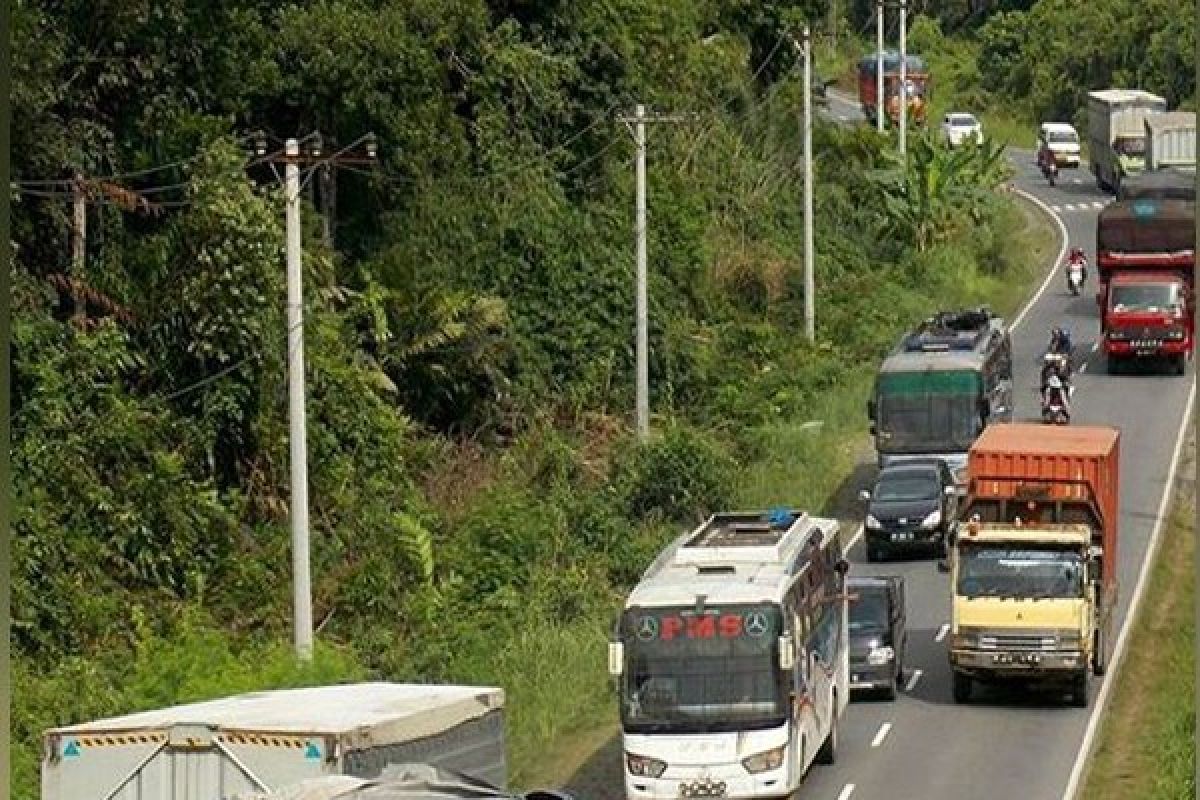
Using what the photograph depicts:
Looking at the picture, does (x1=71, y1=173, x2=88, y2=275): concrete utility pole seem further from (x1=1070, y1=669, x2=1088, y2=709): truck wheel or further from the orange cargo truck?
(x1=1070, y1=669, x2=1088, y2=709): truck wheel

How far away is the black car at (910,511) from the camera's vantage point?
4472cm

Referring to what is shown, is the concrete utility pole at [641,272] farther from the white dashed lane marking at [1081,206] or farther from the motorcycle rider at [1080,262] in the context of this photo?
the white dashed lane marking at [1081,206]

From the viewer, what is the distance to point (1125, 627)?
40469 mm

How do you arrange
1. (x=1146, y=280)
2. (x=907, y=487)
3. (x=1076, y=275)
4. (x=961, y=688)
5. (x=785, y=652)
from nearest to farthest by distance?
(x=785, y=652), (x=961, y=688), (x=907, y=487), (x=1146, y=280), (x=1076, y=275)

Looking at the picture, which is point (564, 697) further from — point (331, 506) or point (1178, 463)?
point (1178, 463)

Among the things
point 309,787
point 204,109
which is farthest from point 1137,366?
point 309,787

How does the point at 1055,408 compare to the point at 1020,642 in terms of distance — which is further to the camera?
the point at 1055,408

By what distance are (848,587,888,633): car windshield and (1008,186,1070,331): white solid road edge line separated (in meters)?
32.6

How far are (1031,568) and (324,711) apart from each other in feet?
51.5

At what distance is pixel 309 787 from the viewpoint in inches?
488

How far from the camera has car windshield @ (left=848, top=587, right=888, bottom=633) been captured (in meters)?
36.1

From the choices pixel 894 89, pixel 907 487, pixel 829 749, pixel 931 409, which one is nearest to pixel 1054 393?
pixel 931 409

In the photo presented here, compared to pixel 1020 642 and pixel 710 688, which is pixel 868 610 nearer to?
pixel 1020 642

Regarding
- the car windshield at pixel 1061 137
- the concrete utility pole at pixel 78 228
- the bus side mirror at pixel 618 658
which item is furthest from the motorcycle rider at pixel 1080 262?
the bus side mirror at pixel 618 658
